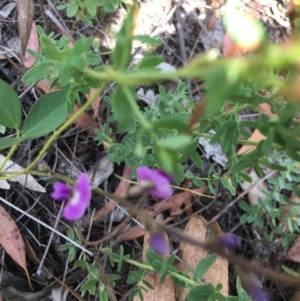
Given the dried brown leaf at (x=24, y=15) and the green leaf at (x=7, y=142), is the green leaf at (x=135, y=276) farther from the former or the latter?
the dried brown leaf at (x=24, y=15)

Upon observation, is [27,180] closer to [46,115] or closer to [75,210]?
[46,115]

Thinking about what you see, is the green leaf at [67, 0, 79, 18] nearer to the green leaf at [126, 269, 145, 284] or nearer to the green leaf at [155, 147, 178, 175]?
the green leaf at [126, 269, 145, 284]

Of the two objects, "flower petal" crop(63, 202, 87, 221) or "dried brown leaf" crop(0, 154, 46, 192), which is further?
"dried brown leaf" crop(0, 154, 46, 192)

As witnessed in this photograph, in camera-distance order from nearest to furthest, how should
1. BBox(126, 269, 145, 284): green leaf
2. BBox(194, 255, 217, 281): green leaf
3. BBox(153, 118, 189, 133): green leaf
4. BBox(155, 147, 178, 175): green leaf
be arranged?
BBox(155, 147, 178, 175): green leaf → BBox(153, 118, 189, 133): green leaf → BBox(194, 255, 217, 281): green leaf → BBox(126, 269, 145, 284): green leaf

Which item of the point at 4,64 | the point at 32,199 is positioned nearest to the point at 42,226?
the point at 32,199

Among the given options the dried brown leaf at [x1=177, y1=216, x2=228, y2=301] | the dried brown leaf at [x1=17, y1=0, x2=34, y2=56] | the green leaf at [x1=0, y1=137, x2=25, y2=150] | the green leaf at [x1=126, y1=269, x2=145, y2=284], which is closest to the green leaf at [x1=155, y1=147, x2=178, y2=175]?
the green leaf at [x1=0, y1=137, x2=25, y2=150]

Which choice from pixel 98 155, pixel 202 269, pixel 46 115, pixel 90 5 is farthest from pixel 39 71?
pixel 202 269

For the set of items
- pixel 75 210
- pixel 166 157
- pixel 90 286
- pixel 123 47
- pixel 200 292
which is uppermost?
pixel 123 47
